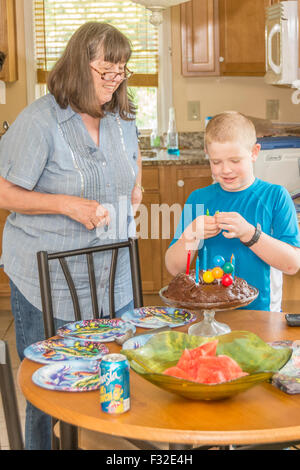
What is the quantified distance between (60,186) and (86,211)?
0.16 metres

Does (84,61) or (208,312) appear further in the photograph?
(84,61)

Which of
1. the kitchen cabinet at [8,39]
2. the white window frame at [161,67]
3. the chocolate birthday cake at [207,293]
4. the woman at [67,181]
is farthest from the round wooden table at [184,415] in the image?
the white window frame at [161,67]

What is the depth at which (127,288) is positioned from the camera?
80.4 inches

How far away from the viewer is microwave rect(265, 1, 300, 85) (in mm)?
3322

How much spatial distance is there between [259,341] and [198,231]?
55 cm

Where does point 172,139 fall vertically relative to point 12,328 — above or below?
above

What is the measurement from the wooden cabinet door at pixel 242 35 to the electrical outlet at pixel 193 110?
0.40 m

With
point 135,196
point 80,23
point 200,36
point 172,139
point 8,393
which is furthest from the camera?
point 80,23

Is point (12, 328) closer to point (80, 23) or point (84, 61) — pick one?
point (80, 23)

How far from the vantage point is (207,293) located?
1506 millimetres

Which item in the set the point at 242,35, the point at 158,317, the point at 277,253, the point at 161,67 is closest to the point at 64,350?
the point at 158,317

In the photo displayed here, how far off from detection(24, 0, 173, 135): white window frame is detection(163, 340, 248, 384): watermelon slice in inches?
147

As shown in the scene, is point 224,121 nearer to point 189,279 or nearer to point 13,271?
point 189,279

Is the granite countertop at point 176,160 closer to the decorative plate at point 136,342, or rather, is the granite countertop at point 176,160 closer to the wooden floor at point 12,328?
the wooden floor at point 12,328
